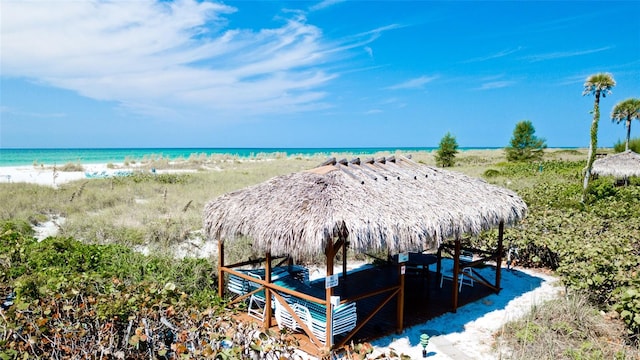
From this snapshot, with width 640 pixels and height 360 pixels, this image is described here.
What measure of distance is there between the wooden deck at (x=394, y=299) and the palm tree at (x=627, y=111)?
32.4 metres

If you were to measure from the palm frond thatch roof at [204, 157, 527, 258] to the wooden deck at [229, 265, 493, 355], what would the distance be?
1.58m

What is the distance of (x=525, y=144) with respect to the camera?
40.6 metres

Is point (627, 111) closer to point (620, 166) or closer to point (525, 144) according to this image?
point (525, 144)

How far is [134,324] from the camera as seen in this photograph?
139 inches

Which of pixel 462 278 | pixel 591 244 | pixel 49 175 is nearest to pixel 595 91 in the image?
pixel 591 244

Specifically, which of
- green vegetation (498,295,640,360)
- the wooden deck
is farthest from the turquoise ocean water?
green vegetation (498,295,640,360)

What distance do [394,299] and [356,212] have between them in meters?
3.08

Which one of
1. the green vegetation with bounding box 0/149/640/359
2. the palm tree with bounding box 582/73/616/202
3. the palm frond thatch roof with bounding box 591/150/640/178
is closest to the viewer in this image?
the green vegetation with bounding box 0/149/640/359

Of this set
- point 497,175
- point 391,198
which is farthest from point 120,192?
point 497,175

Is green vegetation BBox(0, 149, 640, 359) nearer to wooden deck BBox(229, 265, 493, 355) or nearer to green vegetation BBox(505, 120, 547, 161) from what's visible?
wooden deck BBox(229, 265, 493, 355)

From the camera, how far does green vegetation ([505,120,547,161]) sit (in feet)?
133

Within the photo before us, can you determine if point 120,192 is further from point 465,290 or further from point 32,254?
point 465,290

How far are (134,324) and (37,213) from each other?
12.9 metres

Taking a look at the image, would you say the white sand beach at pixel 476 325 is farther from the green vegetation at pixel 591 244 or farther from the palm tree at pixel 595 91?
the palm tree at pixel 595 91
